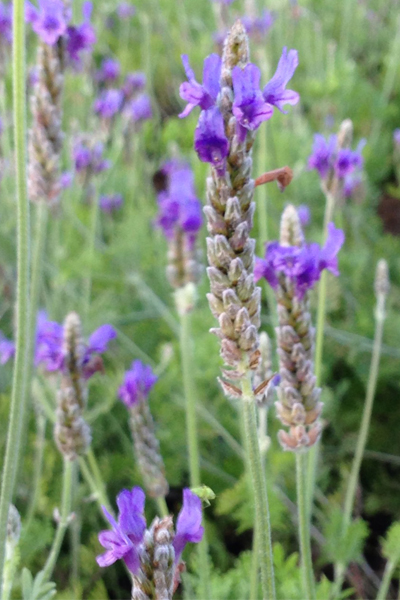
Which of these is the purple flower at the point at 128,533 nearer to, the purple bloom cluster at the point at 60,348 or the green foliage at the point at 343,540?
the purple bloom cluster at the point at 60,348

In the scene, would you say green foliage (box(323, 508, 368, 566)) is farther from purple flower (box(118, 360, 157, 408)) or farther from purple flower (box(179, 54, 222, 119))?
purple flower (box(179, 54, 222, 119))

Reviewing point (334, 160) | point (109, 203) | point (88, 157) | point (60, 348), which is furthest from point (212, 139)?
point (109, 203)

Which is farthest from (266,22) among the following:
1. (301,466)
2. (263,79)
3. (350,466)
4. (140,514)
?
(140,514)

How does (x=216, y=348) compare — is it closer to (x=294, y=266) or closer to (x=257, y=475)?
(x=294, y=266)

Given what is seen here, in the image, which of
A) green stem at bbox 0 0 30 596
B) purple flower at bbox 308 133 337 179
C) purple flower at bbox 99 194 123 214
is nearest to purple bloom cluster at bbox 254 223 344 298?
green stem at bbox 0 0 30 596

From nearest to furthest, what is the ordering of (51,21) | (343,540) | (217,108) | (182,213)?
(217,108)
(343,540)
(51,21)
(182,213)

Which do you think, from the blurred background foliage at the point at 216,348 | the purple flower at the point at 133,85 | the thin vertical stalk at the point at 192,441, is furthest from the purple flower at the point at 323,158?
the purple flower at the point at 133,85

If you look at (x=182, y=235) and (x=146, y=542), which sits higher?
(x=182, y=235)
